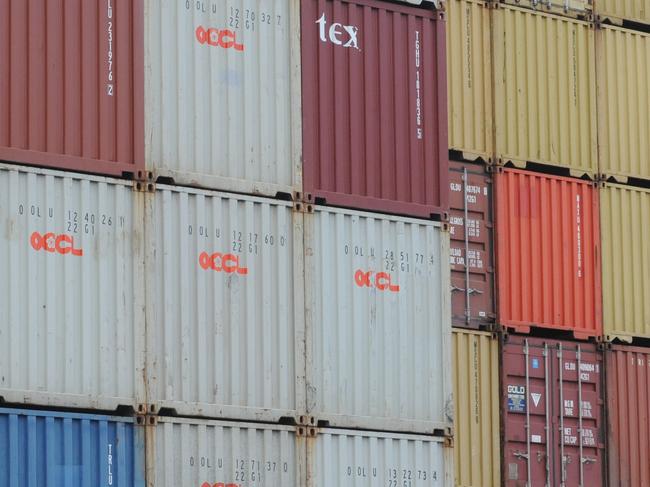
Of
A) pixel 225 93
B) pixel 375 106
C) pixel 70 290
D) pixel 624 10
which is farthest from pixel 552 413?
pixel 70 290

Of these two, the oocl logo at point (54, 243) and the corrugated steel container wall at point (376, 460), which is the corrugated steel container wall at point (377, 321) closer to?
the corrugated steel container wall at point (376, 460)

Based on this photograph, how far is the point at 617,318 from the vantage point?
102ft

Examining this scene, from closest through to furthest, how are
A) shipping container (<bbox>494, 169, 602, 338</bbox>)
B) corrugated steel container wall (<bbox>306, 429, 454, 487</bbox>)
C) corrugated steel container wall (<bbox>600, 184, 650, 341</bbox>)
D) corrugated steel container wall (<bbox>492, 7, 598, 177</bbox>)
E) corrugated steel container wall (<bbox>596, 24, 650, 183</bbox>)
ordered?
corrugated steel container wall (<bbox>306, 429, 454, 487</bbox>)
shipping container (<bbox>494, 169, 602, 338</bbox>)
corrugated steel container wall (<bbox>492, 7, 598, 177</bbox>)
corrugated steel container wall (<bbox>600, 184, 650, 341</bbox>)
corrugated steel container wall (<bbox>596, 24, 650, 183</bbox>)

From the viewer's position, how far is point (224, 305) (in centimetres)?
2609

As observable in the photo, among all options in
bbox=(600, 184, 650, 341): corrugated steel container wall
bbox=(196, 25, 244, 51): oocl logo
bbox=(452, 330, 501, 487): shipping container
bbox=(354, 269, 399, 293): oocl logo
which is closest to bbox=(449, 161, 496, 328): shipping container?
bbox=(452, 330, 501, 487): shipping container

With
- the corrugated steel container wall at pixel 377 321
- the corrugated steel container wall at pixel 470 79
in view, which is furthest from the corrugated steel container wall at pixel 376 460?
the corrugated steel container wall at pixel 470 79

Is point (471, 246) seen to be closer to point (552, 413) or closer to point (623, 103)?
point (552, 413)

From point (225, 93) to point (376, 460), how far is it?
5.32 meters

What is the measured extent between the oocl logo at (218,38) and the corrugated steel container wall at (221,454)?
5.11m

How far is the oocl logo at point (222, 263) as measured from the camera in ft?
85.4

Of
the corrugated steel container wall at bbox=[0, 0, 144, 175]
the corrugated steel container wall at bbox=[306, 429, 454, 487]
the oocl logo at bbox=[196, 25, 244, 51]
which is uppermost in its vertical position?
the oocl logo at bbox=[196, 25, 244, 51]

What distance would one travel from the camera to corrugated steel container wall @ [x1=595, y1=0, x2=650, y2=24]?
32.5 metres

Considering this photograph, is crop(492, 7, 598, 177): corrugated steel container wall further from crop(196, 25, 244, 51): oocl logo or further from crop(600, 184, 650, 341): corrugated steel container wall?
crop(196, 25, 244, 51): oocl logo

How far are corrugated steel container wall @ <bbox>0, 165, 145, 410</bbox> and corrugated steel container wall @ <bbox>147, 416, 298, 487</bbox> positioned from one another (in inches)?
27.9
